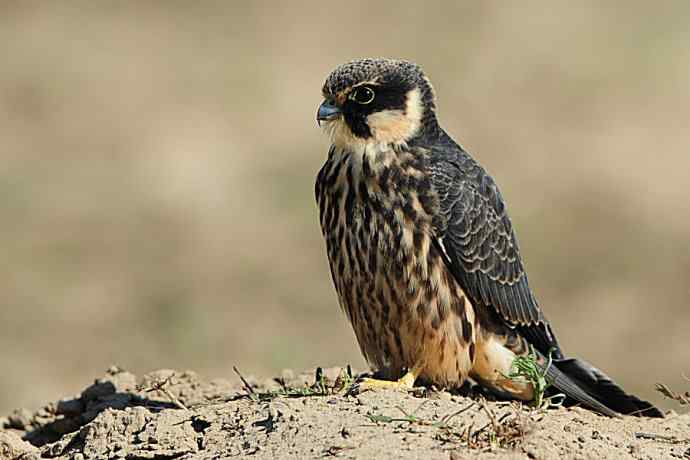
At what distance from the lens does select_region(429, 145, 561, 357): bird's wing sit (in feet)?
21.6

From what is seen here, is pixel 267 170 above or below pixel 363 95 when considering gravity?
above

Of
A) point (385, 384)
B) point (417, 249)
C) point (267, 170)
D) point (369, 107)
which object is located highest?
point (267, 170)

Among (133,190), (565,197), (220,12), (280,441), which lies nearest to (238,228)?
(133,190)

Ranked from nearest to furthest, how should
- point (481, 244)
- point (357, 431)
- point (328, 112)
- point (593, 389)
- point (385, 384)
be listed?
1. point (357, 431)
2. point (385, 384)
3. point (328, 112)
4. point (481, 244)
5. point (593, 389)

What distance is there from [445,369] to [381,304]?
47cm

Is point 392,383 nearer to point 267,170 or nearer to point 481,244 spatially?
point 481,244

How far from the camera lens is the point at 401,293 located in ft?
21.1

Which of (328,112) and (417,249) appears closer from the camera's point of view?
(417,249)

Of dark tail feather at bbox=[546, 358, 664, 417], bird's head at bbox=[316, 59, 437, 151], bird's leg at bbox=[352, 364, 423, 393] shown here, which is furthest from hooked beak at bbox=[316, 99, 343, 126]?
dark tail feather at bbox=[546, 358, 664, 417]

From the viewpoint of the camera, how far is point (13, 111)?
49.0 feet

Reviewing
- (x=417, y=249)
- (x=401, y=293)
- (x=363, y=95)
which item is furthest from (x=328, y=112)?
(x=401, y=293)

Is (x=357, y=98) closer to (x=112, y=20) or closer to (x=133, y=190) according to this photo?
(x=133, y=190)

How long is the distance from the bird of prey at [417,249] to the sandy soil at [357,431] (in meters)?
0.28

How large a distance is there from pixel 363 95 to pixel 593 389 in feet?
6.20
